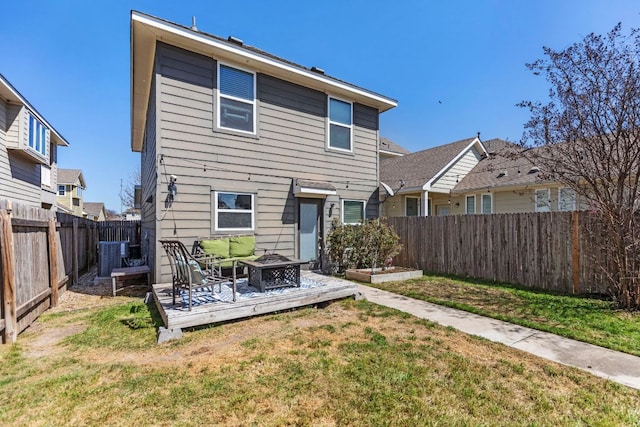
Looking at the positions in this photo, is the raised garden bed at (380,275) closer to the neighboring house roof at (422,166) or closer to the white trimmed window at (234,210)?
the white trimmed window at (234,210)

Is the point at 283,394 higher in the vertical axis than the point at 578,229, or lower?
lower

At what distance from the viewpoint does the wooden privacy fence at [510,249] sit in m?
6.50

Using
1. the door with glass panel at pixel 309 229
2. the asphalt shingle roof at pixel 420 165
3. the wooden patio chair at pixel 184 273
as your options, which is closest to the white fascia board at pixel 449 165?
the asphalt shingle roof at pixel 420 165

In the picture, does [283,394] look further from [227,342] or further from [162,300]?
[162,300]

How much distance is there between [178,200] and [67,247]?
11.8 ft

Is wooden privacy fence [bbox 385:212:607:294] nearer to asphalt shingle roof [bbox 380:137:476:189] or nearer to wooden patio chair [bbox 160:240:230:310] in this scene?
asphalt shingle roof [bbox 380:137:476:189]

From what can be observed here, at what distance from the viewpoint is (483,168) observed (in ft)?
49.7

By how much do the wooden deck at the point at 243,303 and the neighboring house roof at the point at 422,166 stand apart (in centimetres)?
874

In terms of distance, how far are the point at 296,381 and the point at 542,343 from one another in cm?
318

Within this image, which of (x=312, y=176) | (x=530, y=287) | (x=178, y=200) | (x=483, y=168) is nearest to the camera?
(x=178, y=200)

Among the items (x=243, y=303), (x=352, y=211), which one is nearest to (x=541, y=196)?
(x=352, y=211)

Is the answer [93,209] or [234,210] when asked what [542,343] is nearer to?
[234,210]

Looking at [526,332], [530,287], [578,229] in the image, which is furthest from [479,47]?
[526,332]

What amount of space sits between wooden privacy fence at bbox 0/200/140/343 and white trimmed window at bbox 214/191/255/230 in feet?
9.93
